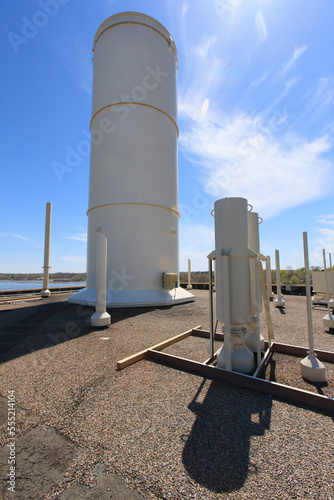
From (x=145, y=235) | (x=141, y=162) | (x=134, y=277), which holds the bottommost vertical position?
(x=134, y=277)

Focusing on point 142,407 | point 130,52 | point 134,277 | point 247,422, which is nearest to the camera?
point 247,422

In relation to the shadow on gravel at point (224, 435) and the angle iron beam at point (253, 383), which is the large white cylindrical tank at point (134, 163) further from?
the shadow on gravel at point (224, 435)

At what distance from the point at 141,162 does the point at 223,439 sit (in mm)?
10037

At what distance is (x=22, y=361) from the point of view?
3.62 meters

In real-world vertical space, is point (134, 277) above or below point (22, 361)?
above

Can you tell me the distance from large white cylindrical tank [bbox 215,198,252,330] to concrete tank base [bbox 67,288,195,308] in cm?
613

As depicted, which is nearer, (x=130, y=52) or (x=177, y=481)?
(x=177, y=481)

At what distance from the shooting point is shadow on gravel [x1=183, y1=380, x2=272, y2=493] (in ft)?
5.17

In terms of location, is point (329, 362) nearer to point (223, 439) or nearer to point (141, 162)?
point (223, 439)

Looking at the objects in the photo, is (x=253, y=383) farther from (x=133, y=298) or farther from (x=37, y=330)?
(x=133, y=298)

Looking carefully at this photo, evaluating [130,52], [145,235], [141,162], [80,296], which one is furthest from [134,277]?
[130,52]

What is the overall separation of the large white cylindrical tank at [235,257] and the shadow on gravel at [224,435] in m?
0.95

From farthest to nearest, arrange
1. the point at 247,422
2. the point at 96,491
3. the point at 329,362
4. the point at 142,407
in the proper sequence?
the point at 329,362
the point at 142,407
the point at 247,422
the point at 96,491

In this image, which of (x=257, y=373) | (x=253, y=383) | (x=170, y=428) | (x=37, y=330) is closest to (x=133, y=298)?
(x=37, y=330)
